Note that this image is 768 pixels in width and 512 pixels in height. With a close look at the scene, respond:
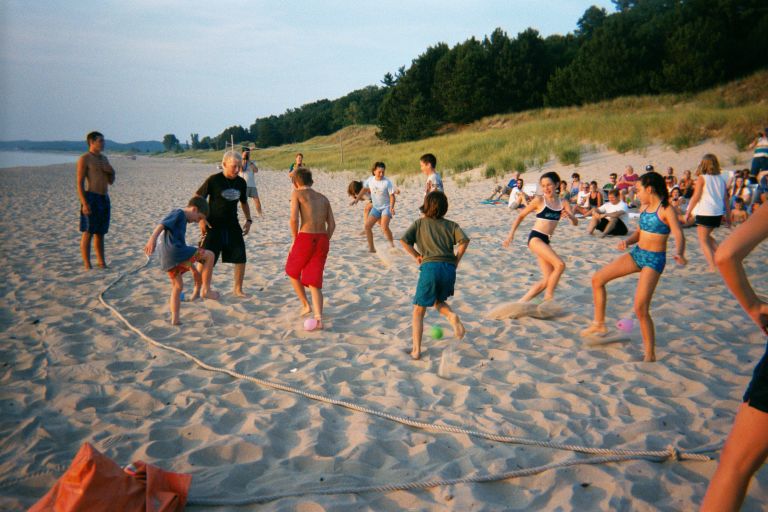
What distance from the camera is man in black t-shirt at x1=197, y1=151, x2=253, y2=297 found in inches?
240

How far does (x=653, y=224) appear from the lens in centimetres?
441

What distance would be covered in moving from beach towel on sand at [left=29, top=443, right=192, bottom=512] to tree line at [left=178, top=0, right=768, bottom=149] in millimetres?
31990

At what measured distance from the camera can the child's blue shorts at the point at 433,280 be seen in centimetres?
450

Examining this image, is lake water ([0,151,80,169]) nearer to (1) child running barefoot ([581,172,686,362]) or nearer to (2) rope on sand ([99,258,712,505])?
(2) rope on sand ([99,258,712,505])

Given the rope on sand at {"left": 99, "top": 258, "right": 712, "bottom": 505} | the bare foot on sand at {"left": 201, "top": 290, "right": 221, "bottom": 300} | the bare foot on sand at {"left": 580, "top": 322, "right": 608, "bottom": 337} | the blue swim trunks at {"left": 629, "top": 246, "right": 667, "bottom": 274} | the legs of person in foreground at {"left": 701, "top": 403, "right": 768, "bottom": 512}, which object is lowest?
the rope on sand at {"left": 99, "top": 258, "right": 712, "bottom": 505}

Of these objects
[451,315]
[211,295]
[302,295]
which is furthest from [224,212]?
[451,315]

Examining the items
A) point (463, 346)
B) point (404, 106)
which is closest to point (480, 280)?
point (463, 346)

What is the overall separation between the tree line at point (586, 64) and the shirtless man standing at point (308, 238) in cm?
2890

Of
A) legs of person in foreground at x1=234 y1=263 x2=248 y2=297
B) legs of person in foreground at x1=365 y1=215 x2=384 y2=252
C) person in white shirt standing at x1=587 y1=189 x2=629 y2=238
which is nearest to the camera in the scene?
legs of person in foreground at x1=234 y1=263 x2=248 y2=297

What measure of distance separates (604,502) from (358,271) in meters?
5.48

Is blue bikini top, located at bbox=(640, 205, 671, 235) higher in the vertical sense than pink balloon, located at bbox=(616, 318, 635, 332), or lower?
higher

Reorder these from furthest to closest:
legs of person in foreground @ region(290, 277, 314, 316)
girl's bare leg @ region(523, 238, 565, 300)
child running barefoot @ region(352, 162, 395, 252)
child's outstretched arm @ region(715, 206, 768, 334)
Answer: child running barefoot @ region(352, 162, 395, 252) → girl's bare leg @ region(523, 238, 565, 300) → legs of person in foreground @ region(290, 277, 314, 316) → child's outstretched arm @ region(715, 206, 768, 334)

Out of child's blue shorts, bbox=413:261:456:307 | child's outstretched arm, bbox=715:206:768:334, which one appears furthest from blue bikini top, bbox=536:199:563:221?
Answer: child's outstretched arm, bbox=715:206:768:334

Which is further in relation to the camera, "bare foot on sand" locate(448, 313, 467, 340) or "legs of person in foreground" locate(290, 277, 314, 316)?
"legs of person in foreground" locate(290, 277, 314, 316)
